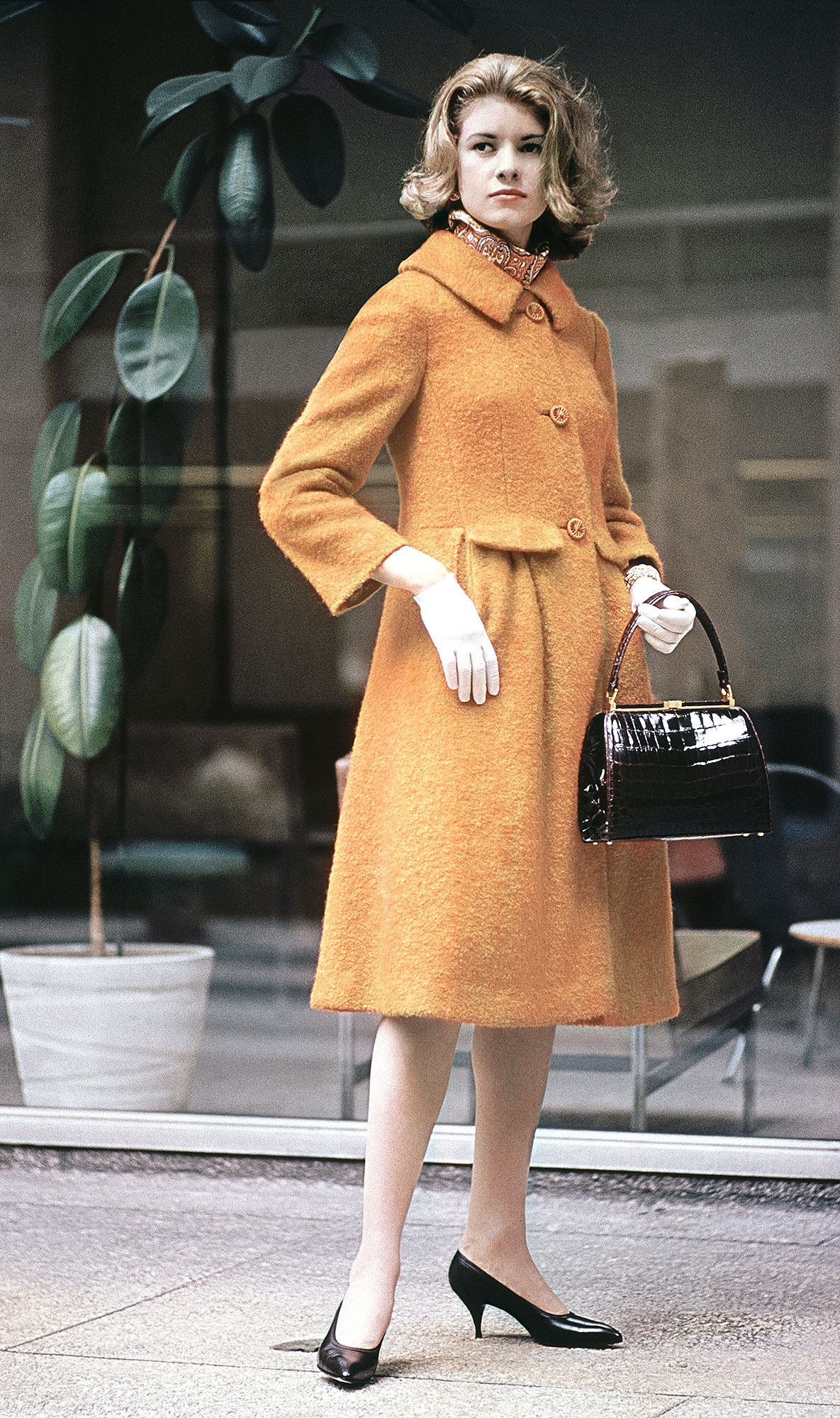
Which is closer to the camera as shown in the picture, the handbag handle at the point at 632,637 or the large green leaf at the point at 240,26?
the handbag handle at the point at 632,637

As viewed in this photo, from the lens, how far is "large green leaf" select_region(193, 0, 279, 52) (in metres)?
3.59

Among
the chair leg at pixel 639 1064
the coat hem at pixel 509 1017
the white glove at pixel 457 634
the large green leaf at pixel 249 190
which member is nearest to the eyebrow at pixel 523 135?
the white glove at pixel 457 634

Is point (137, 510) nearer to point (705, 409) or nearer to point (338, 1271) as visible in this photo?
point (705, 409)

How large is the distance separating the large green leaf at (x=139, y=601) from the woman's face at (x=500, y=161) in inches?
65.0

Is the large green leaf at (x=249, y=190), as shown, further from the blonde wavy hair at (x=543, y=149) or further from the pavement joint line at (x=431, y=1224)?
the pavement joint line at (x=431, y=1224)

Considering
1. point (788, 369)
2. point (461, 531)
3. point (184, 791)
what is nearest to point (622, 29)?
point (788, 369)

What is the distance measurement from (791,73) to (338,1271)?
8.17 feet

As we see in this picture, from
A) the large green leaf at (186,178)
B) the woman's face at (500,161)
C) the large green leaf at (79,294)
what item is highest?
the large green leaf at (186,178)

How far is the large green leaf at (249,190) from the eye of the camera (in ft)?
11.8

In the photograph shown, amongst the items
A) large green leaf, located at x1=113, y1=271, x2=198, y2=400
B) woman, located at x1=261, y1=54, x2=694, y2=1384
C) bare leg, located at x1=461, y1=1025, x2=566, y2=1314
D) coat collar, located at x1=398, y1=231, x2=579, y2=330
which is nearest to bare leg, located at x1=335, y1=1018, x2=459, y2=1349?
woman, located at x1=261, y1=54, x2=694, y2=1384

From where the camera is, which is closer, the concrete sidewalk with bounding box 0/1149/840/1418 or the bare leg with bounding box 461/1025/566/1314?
the concrete sidewalk with bounding box 0/1149/840/1418

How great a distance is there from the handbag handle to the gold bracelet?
0.08 m

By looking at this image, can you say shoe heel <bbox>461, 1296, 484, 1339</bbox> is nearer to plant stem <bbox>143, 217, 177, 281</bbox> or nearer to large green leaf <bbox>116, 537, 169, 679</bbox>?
large green leaf <bbox>116, 537, 169, 679</bbox>

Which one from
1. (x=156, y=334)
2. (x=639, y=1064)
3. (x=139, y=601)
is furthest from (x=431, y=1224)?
(x=156, y=334)
